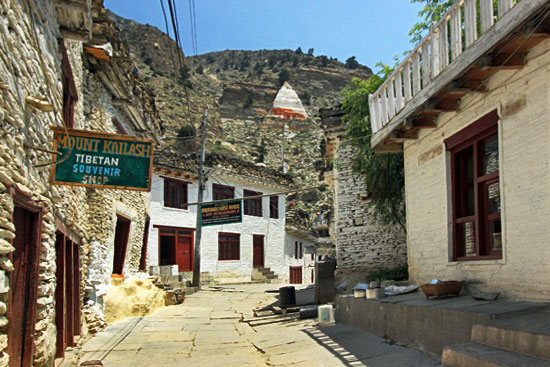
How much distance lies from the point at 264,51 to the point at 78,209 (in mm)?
114193

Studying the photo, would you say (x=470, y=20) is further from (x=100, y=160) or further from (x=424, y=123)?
(x=100, y=160)

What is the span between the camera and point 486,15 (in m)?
5.74

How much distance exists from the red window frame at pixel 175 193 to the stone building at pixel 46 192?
1236 centimetres

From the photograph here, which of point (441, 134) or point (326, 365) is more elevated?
point (441, 134)

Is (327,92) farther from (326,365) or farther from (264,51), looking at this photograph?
(326,365)

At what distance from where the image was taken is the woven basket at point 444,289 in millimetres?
6500

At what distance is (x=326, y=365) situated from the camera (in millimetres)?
6309

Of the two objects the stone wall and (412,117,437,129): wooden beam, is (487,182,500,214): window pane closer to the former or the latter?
the stone wall

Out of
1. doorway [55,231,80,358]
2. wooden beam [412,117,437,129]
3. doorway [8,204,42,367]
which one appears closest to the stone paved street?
doorway [55,231,80,358]

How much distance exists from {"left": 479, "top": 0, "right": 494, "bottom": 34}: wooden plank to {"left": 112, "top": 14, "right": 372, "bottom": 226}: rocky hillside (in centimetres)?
2688

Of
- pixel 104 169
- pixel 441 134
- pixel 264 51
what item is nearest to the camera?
pixel 104 169

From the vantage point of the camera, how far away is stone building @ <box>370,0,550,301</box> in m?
5.37

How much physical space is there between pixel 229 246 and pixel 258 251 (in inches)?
95.1

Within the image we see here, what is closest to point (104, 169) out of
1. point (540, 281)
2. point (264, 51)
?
point (540, 281)
